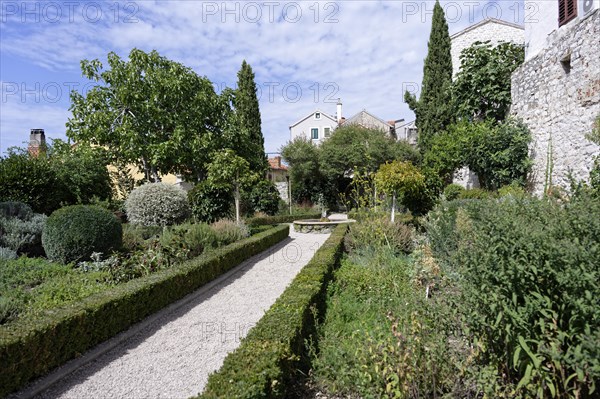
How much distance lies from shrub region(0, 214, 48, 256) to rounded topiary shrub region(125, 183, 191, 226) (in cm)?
247

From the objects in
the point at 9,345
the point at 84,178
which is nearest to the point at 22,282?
the point at 9,345

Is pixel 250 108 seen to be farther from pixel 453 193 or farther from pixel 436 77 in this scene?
pixel 453 193

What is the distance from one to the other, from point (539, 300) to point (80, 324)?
13.1 ft

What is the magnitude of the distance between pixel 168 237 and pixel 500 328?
6.53 m

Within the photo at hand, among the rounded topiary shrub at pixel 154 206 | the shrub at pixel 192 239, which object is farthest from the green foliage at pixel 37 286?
the rounded topiary shrub at pixel 154 206

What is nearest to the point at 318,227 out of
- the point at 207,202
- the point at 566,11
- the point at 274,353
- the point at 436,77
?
the point at 207,202

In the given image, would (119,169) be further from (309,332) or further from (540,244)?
(540,244)

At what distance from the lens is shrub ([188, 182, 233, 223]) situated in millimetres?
12328

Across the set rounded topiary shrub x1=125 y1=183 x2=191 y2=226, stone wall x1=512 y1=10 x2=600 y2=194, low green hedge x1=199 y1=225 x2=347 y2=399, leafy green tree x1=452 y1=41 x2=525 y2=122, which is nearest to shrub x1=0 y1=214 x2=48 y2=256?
rounded topiary shrub x1=125 y1=183 x2=191 y2=226

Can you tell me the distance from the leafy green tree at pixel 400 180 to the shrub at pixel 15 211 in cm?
867

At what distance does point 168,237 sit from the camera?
745 cm

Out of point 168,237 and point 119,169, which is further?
point 119,169

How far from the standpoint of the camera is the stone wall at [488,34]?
64.8 ft

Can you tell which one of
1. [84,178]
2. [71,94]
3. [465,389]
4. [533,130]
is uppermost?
[71,94]
